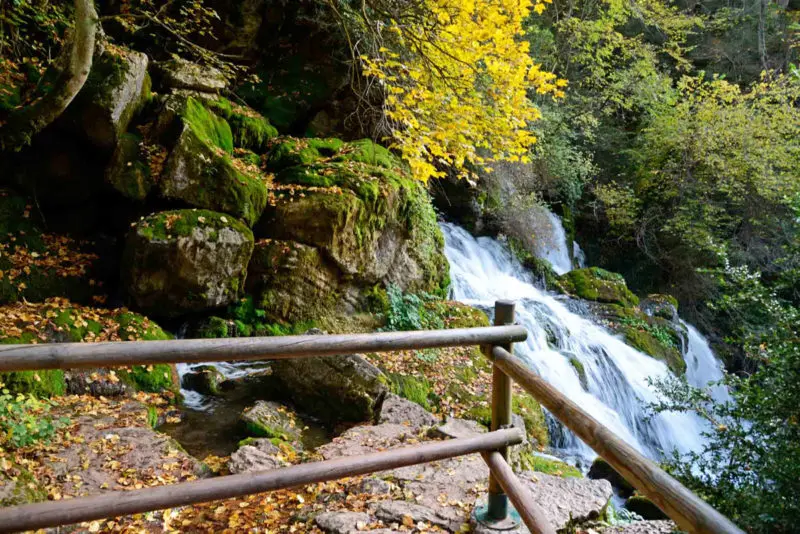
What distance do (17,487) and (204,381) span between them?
3282 mm

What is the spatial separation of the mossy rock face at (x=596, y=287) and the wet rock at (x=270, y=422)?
31.1ft

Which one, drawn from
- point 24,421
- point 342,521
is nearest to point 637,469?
point 342,521

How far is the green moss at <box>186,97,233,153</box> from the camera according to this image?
750 centimetres

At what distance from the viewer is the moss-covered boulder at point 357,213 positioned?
754cm

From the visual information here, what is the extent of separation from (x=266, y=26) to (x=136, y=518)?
11.4m

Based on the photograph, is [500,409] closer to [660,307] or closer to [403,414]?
[403,414]

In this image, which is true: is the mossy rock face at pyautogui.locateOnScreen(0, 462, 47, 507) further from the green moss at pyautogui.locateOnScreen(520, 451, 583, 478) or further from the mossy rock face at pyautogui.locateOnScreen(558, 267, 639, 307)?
the mossy rock face at pyautogui.locateOnScreen(558, 267, 639, 307)

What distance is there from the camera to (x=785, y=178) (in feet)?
40.4

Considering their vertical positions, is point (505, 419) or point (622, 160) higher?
point (622, 160)

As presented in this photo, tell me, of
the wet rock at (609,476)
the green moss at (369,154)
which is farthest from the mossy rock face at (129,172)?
the wet rock at (609,476)

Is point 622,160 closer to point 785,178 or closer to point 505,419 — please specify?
point 785,178

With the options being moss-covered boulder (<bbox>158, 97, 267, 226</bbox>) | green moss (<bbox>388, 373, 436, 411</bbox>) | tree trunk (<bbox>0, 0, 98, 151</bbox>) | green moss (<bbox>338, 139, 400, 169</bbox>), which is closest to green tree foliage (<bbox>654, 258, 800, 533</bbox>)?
green moss (<bbox>388, 373, 436, 411</bbox>)

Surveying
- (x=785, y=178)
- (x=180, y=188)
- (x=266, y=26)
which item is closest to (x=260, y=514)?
(x=180, y=188)

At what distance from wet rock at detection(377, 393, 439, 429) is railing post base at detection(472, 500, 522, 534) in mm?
2052
